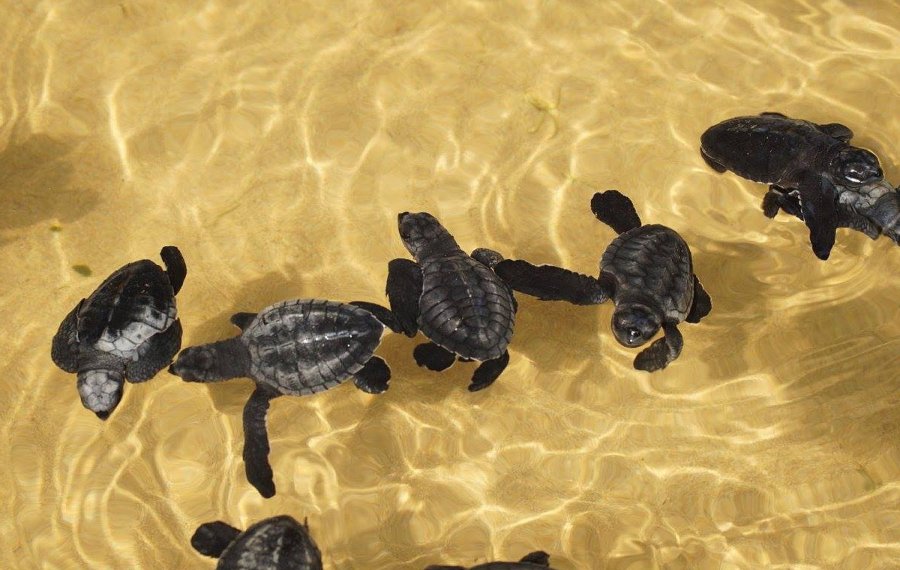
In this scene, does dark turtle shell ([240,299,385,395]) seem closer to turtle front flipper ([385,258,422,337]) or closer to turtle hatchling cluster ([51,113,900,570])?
turtle hatchling cluster ([51,113,900,570])

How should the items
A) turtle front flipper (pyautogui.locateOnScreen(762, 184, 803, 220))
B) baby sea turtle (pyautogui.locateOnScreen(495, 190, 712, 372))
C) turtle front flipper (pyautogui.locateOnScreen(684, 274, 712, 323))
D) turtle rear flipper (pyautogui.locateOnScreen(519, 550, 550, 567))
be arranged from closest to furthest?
turtle rear flipper (pyautogui.locateOnScreen(519, 550, 550, 567))
baby sea turtle (pyautogui.locateOnScreen(495, 190, 712, 372))
turtle front flipper (pyautogui.locateOnScreen(684, 274, 712, 323))
turtle front flipper (pyautogui.locateOnScreen(762, 184, 803, 220))

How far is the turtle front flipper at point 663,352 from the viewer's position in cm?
442

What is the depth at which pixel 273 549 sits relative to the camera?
366 centimetres

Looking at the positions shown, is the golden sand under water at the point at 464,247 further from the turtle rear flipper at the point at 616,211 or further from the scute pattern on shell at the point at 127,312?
the scute pattern on shell at the point at 127,312

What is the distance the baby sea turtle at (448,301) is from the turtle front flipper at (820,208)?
1.90m

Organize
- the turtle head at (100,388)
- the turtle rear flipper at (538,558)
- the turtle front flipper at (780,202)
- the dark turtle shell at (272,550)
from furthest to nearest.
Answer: the turtle front flipper at (780,202) < the turtle head at (100,388) < the turtle rear flipper at (538,558) < the dark turtle shell at (272,550)

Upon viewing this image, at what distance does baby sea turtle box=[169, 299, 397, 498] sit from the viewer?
13.4ft

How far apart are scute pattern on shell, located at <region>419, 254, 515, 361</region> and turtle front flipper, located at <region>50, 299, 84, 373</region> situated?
2.07 metres

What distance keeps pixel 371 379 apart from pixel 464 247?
1166 millimetres

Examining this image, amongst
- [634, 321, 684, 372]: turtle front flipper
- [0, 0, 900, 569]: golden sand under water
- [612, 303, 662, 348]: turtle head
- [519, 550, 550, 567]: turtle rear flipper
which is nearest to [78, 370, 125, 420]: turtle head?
[0, 0, 900, 569]: golden sand under water

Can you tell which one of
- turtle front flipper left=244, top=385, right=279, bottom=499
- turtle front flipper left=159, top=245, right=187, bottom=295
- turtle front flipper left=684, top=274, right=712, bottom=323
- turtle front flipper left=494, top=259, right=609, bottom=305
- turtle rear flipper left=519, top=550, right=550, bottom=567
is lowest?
turtle rear flipper left=519, top=550, right=550, bottom=567

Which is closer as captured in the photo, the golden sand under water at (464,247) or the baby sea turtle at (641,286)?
→ the baby sea turtle at (641,286)

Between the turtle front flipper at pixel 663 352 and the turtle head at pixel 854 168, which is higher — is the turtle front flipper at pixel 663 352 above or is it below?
below

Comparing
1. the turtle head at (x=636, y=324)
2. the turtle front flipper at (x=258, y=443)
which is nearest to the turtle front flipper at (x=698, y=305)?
the turtle head at (x=636, y=324)
